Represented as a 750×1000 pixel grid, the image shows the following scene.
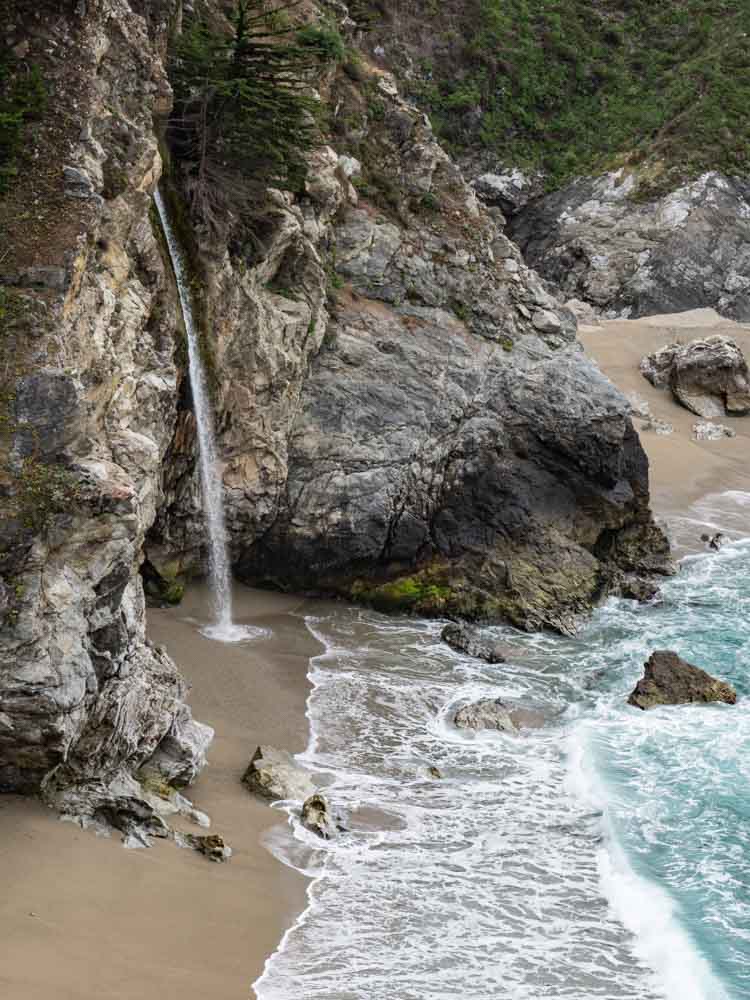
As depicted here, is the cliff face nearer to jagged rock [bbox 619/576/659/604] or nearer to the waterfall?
the waterfall

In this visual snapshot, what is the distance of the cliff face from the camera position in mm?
8383

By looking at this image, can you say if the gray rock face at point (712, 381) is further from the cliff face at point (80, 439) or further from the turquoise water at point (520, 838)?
the cliff face at point (80, 439)

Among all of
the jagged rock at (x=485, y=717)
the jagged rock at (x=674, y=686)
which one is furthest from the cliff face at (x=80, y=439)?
the jagged rock at (x=674, y=686)

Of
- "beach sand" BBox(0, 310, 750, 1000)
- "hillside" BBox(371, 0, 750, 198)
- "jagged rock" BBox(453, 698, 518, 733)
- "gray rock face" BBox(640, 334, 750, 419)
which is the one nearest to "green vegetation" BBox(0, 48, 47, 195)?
"beach sand" BBox(0, 310, 750, 1000)

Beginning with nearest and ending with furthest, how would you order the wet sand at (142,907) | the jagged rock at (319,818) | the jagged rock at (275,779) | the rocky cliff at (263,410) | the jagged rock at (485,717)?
the wet sand at (142,907)
the rocky cliff at (263,410)
the jagged rock at (319,818)
the jagged rock at (275,779)
the jagged rock at (485,717)

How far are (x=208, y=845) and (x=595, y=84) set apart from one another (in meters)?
55.3

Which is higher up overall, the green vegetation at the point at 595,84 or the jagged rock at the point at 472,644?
the green vegetation at the point at 595,84

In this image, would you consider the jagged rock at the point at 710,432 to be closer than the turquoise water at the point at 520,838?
No

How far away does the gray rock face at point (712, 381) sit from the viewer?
101ft

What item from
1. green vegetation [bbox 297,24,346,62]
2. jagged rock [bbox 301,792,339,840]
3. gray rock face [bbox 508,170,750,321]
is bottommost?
jagged rock [bbox 301,792,339,840]

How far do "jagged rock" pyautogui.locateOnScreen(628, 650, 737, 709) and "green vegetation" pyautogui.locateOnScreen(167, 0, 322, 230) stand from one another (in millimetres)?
8938

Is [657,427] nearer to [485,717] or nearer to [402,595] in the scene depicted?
[402,595]

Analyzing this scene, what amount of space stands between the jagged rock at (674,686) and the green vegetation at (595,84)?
38529mm

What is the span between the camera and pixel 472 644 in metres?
15.5
